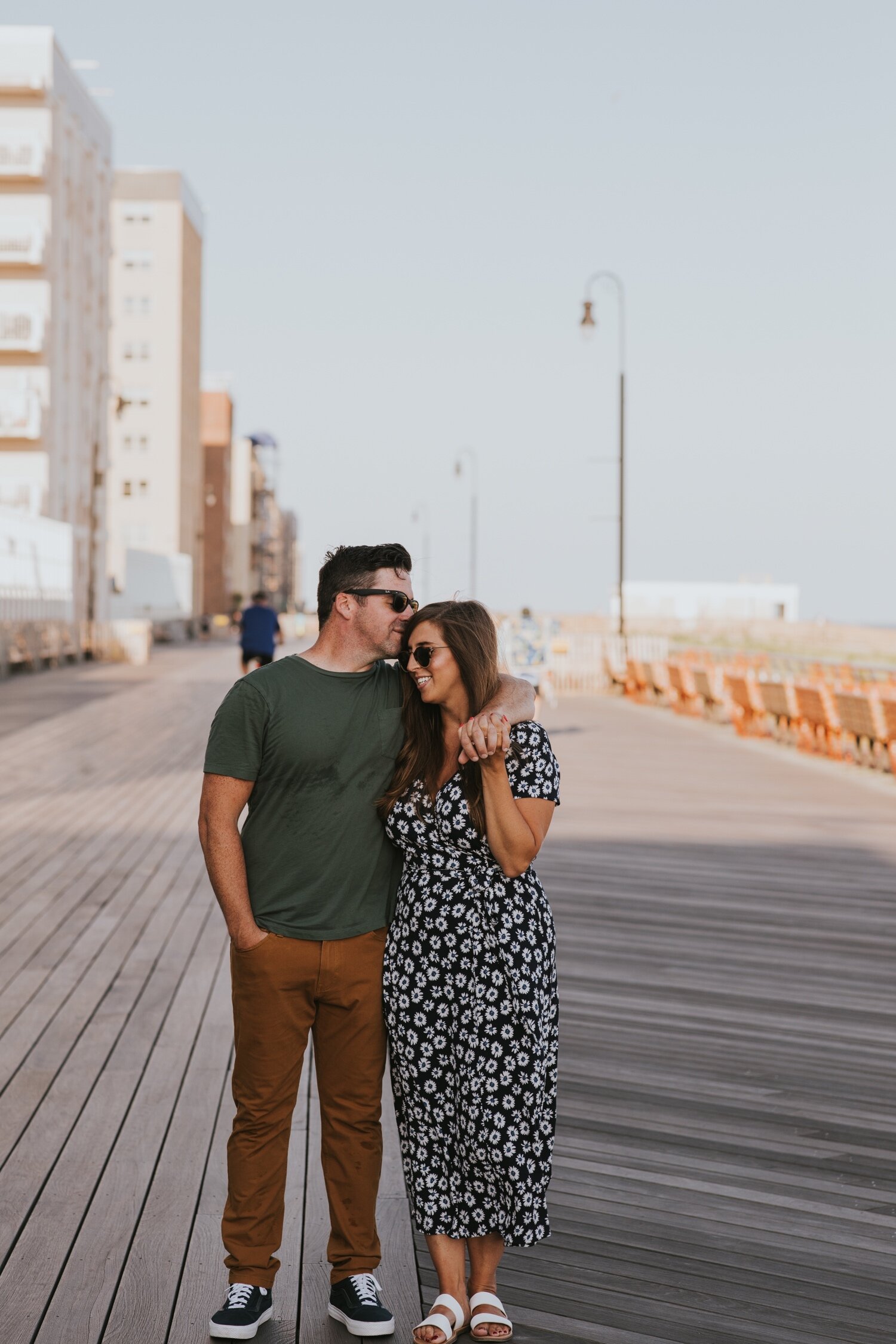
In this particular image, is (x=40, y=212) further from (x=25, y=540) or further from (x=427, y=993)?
(x=427, y=993)

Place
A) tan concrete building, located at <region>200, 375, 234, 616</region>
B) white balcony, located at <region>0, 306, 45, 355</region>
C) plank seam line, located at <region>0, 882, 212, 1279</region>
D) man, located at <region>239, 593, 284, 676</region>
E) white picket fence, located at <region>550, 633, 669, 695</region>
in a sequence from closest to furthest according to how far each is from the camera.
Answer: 1. plank seam line, located at <region>0, 882, 212, 1279</region>
2. man, located at <region>239, 593, 284, 676</region>
3. white picket fence, located at <region>550, 633, 669, 695</region>
4. white balcony, located at <region>0, 306, 45, 355</region>
5. tan concrete building, located at <region>200, 375, 234, 616</region>

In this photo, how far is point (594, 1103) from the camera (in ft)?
15.8

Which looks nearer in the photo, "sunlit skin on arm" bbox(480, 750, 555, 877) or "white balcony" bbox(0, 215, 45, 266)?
"sunlit skin on arm" bbox(480, 750, 555, 877)

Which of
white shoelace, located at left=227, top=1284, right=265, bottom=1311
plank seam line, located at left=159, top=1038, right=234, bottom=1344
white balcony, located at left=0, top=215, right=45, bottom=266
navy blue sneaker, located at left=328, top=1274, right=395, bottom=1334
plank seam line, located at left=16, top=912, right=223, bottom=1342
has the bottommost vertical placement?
plank seam line, located at left=159, top=1038, right=234, bottom=1344

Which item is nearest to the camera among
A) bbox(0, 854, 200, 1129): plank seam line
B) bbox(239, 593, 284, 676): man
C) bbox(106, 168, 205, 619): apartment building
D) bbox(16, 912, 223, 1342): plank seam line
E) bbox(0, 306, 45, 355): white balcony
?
bbox(16, 912, 223, 1342): plank seam line

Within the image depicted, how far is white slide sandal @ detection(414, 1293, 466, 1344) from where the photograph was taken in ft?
10.5

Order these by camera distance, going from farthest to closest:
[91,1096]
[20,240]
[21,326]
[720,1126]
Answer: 1. [21,326]
2. [20,240]
3. [91,1096]
4. [720,1126]

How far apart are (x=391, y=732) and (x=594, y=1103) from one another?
214 centimetres

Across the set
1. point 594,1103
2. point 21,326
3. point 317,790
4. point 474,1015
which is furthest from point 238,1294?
point 21,326

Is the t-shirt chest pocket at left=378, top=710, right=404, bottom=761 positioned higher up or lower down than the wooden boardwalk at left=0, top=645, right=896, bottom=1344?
higher up

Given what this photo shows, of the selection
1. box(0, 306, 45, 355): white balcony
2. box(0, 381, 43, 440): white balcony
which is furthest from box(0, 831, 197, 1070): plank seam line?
box(0, 306, 45, 355): white balcony

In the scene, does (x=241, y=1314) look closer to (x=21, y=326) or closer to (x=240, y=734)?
(x=240, y=734)

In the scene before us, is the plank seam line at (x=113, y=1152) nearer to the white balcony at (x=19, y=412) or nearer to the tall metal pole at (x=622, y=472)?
the tall metal pole at (x=622, y=472)

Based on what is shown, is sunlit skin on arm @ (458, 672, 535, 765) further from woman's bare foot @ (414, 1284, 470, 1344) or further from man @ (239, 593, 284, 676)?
man @ (239, 593, 284, 676)
